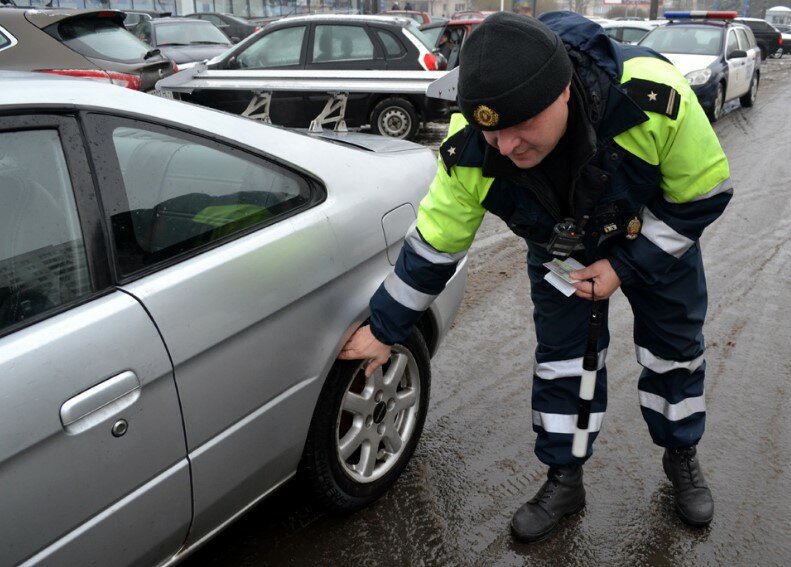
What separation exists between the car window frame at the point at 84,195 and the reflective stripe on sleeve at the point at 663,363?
1.70 metres

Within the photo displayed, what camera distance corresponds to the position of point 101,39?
8203 millimetres

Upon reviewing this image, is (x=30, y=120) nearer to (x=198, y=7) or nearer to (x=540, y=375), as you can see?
(x=540, y=375)

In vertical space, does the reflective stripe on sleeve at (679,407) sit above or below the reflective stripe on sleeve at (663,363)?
below

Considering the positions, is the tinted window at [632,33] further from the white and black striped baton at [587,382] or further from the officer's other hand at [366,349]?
the officer's other hand at [366,349]

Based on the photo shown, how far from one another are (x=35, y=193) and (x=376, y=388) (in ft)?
4.06

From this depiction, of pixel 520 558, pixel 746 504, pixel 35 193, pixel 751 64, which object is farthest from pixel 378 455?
pixel 751 64

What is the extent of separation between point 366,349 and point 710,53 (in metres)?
10.8

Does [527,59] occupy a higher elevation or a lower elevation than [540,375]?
higher

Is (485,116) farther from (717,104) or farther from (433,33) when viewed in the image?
(433,33)

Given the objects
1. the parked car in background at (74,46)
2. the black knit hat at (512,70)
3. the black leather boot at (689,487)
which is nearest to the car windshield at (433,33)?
the parked car in background at (74,46)

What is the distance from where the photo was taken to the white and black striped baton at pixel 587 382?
7.76ft

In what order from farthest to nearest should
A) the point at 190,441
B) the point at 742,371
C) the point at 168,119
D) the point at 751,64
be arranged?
the point at 751,64 → the point at 742,371 → the point at 168,119 → the point at 190,441

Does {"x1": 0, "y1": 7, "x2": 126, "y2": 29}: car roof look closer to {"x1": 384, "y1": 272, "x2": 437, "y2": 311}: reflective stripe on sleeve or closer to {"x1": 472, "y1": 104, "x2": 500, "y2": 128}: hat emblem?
{"x1": 384, "y1": 272, "x2": 437, "y2": 311}: reflective stripe on sleeve

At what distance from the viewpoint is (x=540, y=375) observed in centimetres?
260
